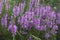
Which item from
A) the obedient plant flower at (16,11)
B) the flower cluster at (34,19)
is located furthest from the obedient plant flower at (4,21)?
the obedient plant flower at (16,11)

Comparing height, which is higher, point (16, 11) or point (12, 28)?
point (16, 11)

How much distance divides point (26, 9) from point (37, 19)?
31 cm

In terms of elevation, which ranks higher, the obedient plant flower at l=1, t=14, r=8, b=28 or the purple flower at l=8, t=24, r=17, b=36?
the obedient plant flower at l=1, t=14, r=8, b=28

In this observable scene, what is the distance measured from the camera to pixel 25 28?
2436 millimetres

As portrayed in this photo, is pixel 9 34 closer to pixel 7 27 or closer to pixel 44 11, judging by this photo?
pixel 7 27

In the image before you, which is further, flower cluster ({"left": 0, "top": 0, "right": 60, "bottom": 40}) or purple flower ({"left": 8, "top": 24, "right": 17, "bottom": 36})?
flower cluster ({"left": 0, "top": 0, "right": 60, "bottom": 40})

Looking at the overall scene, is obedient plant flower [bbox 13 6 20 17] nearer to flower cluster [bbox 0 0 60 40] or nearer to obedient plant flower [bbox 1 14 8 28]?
flower cluster [bbox 0 0 60 40]

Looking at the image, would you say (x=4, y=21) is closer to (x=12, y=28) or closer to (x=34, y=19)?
(x=12, y=28)

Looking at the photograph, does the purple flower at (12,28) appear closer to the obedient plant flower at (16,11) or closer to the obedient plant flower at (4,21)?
the obedient plant flower at (4,21)

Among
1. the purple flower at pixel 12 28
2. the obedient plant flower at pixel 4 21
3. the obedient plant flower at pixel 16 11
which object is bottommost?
the purple flower at pixel 12 28

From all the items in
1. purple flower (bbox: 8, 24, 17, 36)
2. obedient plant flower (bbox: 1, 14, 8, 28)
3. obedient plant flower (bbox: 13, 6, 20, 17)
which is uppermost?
obedient plant flower (bbox: 13, 6, 20, 17)

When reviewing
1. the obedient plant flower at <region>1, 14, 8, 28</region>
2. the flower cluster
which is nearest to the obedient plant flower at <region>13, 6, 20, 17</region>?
the flower cluster

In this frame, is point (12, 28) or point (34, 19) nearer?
point (12, 28)

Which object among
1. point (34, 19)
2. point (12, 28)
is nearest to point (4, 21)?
point (12, 28)
